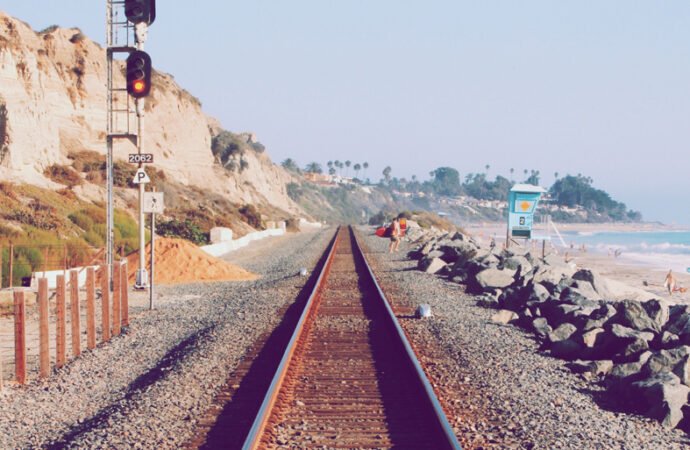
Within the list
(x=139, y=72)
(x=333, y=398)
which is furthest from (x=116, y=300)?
(x=333, y=398)

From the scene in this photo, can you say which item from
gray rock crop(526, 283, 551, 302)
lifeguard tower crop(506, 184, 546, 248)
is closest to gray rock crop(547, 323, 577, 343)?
gray rock crop(526, 283, 551, 302)

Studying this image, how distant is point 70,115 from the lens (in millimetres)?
58625

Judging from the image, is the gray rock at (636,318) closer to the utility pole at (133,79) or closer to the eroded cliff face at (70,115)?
the utility pole at (133,79)

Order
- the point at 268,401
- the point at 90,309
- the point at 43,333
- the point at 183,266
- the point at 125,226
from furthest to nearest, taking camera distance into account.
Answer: the point at 125,226, the point at 183,266, the point at 90,309, the point at 43,333, the point at 268,401

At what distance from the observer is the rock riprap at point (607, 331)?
8.97 meters

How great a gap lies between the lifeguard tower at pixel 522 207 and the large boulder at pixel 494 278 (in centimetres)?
1105

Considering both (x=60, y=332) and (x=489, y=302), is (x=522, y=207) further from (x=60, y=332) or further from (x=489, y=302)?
(x=60, y=332)

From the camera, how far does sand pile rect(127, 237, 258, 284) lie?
81.8 feet

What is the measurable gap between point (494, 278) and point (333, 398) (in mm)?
13476

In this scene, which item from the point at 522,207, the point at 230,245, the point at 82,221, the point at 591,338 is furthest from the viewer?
the point at 230,245

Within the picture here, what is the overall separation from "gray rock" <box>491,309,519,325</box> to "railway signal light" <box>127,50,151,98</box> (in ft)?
25.6

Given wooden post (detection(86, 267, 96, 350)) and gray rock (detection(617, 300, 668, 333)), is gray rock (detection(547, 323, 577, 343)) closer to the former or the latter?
gray rock (detection(617, 300, 668, 333))

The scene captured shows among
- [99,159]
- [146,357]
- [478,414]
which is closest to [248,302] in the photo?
[146,357]

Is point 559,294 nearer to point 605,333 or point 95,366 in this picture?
point 605,333
